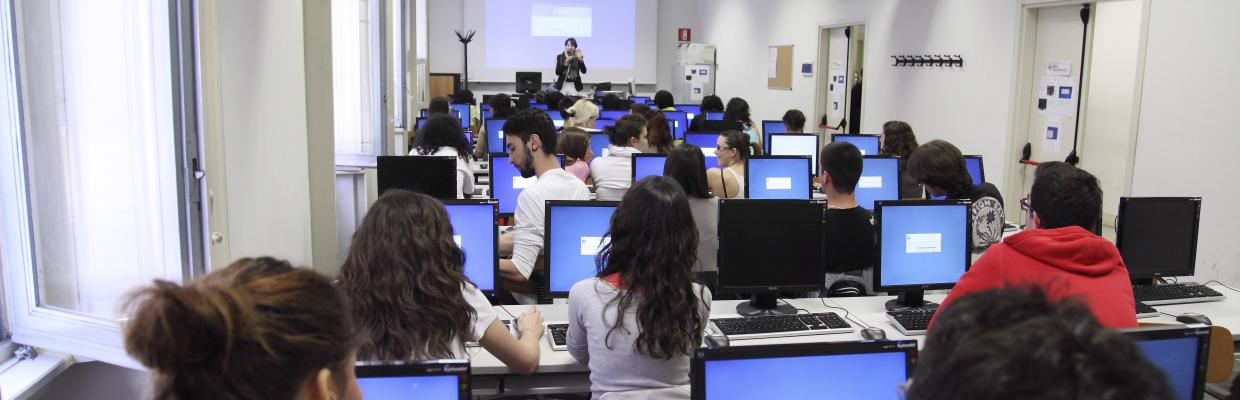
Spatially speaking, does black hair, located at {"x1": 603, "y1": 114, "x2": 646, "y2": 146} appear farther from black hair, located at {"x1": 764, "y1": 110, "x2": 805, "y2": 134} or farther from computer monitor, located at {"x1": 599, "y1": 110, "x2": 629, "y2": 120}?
computer monitor, located at {"x1": 599, "y1": 110, "x2": 629, "y2": 120}

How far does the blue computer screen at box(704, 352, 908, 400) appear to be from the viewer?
182 cm

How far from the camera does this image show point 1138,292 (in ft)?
12.3

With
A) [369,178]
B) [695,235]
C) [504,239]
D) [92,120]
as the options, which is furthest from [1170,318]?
[369,178]

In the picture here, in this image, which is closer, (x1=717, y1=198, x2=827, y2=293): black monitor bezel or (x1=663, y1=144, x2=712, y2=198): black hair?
(x1=717, y1=198, x2=827, y2=293): black monitor bezel

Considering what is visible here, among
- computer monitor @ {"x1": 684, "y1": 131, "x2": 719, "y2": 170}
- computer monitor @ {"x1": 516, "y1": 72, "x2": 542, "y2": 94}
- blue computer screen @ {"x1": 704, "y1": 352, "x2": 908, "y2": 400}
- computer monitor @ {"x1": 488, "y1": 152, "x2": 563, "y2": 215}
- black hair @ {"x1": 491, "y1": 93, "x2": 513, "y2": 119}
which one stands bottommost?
Answer: blue computer screen @ {"x1": 704, "y1": 352, "x2": 908, "y2": 400}

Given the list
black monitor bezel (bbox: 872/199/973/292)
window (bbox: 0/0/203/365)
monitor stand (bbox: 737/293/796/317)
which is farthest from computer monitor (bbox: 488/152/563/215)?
window (bbox: 0/0/203/365)

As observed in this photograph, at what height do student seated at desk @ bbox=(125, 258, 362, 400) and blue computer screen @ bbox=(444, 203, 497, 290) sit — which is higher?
student seated at desk @ bbox=(125, 258, 362, 400)

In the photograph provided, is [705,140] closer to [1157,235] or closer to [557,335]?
[1157,235]

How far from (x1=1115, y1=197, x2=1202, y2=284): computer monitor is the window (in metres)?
3.43

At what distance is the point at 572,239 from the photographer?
3.32m

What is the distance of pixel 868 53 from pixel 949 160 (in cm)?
Answer: 665

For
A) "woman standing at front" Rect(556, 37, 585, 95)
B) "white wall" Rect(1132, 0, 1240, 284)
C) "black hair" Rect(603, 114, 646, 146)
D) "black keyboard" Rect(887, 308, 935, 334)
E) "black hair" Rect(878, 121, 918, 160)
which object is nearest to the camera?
"black keyboard" Rect(887, 308, 935, 334)

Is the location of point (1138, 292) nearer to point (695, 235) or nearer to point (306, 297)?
point (695, 235)

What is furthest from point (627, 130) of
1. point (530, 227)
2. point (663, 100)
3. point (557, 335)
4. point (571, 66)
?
point (571, 66)
